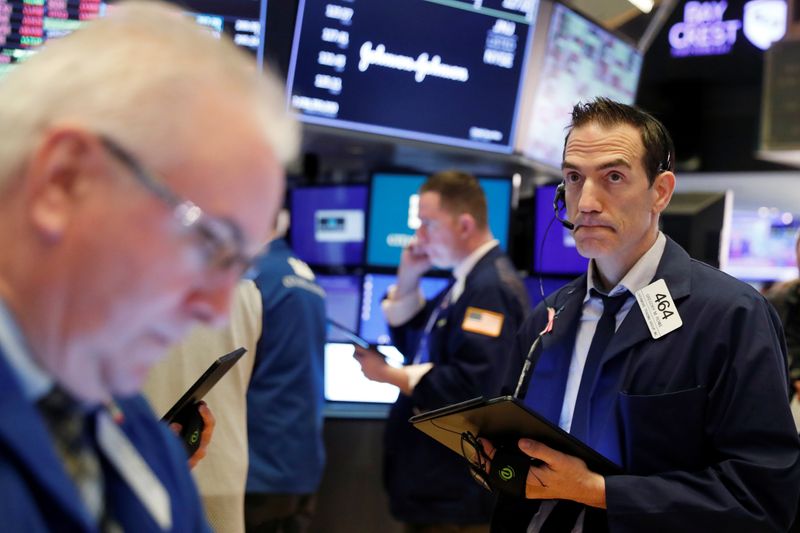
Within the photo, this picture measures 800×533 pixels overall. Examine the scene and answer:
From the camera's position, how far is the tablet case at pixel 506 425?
176 cm

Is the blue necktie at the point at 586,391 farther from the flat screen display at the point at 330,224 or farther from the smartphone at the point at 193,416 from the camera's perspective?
the flat screen display at the point at 330,224

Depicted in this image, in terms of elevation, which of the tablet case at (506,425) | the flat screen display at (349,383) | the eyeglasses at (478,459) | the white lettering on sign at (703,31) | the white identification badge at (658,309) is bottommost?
the flat screen display at (349,383)

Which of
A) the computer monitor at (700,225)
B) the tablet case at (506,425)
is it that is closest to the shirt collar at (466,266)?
the computer monitor at (700,225)

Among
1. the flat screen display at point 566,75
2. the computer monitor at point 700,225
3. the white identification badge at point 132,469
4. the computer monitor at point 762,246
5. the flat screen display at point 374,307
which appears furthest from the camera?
the computer monitor at point 762,246

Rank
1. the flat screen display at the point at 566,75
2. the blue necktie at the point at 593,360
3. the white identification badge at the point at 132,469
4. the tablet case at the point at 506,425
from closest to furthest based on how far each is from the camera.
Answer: the white identification badge at the point at 132,469 < the tablet case at the point at 506,425 < the blue necktie at the point at 593,360 < the flat screen display at the point at 566,75

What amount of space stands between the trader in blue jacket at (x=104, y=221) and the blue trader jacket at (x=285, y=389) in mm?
2352

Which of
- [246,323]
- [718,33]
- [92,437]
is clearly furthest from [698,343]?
[718,33]

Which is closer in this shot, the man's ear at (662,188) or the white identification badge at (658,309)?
the white identification badge at (658,309)

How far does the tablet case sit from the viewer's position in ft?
5.77

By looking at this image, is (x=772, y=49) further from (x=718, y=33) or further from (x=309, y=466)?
(x=309, y=466)

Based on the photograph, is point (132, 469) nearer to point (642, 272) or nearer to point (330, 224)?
point (642, 272)

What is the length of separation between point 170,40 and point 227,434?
6.68 feet

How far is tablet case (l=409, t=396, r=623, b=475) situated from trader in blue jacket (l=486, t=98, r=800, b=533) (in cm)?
3

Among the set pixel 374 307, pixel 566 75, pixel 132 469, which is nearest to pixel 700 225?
pixel 566 75
